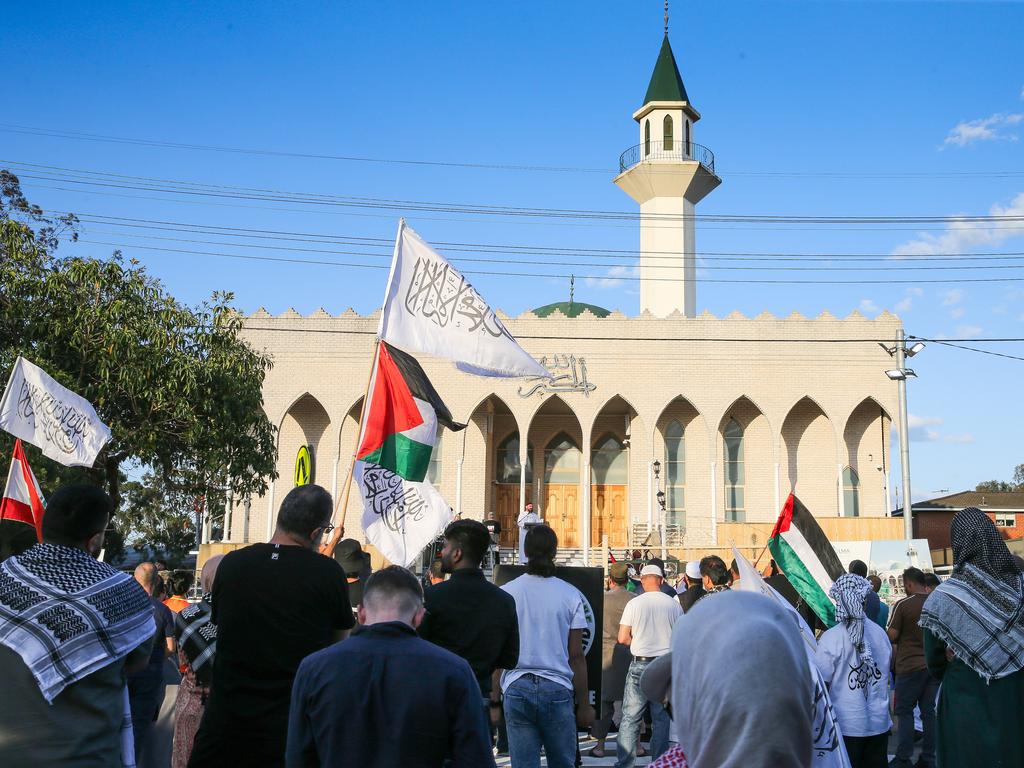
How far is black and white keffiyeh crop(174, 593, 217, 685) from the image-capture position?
16.3 ft

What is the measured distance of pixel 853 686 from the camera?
566 cm

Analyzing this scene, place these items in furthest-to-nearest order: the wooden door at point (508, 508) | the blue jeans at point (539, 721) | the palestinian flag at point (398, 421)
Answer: the wooden door at point (508, 508)
the palestinian flag at point (398, 421)
the blue jeans at point (539, 721)

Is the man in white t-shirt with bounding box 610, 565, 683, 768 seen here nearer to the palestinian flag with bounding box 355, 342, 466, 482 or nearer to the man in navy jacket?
the palestinian flag with bounding box 355, 342, 466, 482

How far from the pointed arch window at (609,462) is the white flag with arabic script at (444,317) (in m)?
27.4

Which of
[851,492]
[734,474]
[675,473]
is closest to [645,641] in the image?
[675,473]

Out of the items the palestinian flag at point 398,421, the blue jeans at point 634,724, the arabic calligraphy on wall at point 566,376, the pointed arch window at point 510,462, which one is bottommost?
the blue jeans at point 634,724

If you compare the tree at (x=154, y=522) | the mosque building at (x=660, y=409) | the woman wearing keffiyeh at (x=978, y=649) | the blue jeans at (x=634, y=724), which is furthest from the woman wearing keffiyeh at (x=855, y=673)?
the tree at (x=154, y=522)

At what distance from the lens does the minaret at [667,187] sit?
35.2 metres

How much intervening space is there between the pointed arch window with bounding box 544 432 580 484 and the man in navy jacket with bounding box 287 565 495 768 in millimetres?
32047

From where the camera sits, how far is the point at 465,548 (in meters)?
4.92

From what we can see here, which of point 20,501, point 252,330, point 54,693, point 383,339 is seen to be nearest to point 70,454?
point 20,501

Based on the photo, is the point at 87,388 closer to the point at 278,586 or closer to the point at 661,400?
the point at 278,586

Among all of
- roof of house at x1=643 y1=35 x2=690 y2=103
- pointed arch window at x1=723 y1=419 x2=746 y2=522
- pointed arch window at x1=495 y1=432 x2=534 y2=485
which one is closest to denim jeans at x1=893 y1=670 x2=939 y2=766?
pointed arch window at x1=723 y1=419 x2=746 y2=522

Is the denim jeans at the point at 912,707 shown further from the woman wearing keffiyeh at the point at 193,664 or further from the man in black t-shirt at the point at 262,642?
the man in black t-shirt at the point at 262,642
